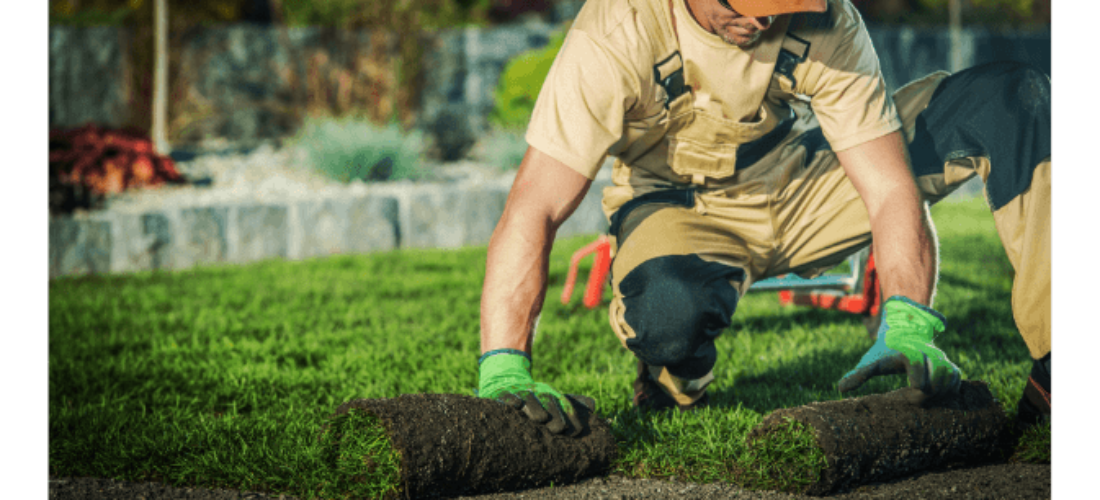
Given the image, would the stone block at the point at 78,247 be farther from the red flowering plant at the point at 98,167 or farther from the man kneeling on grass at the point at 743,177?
the man kneeling on grass at the point at 743,177

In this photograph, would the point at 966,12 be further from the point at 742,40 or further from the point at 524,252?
the point at 524,252

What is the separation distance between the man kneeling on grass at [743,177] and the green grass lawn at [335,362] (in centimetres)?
32

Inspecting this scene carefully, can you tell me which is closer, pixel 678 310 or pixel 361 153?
pixel 678 310

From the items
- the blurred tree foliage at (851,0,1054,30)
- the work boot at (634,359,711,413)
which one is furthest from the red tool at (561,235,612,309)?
the blurred tree foliage at (851,0,1054,30)

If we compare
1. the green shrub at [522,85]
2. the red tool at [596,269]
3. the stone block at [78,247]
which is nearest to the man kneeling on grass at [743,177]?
the red tool at [596,269]

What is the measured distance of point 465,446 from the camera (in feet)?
7.39

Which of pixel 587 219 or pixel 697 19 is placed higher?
pixel 697 19

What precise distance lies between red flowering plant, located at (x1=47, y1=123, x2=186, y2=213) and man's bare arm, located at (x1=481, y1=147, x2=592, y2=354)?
177 inches

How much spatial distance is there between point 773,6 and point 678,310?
0.89m

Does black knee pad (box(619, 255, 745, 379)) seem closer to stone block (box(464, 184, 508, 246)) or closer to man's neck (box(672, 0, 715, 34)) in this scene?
man's neck (box(672, 0, 715, 34))

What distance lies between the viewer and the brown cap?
249 cm

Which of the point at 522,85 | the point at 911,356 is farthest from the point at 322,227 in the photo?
the point at 911,356
